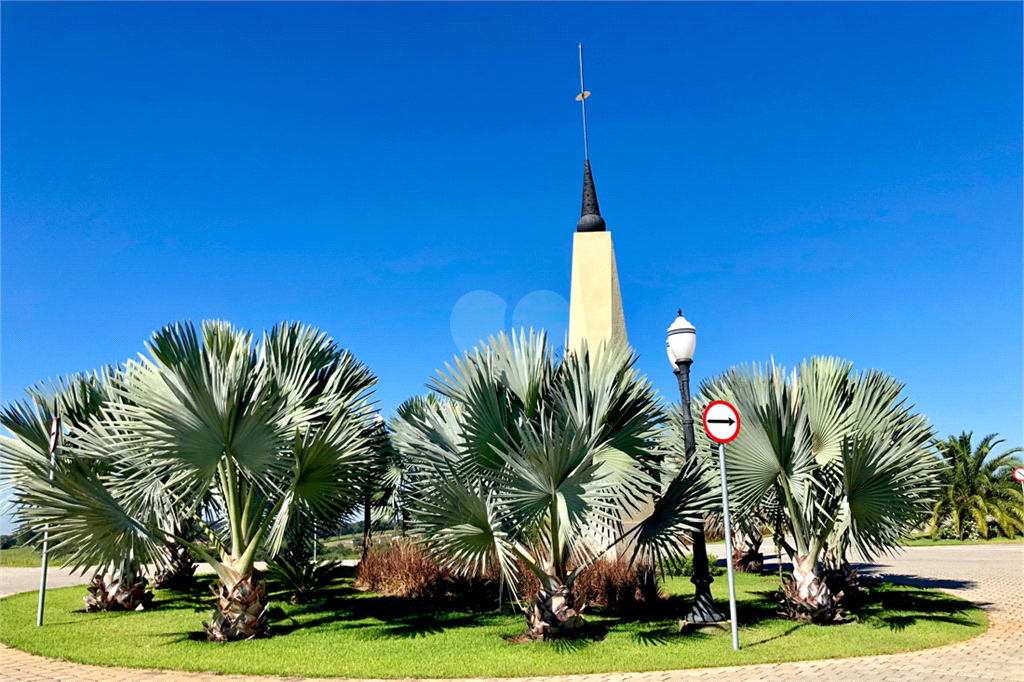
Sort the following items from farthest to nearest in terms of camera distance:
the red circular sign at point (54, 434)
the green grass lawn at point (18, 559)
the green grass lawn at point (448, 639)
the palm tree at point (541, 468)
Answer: the green grass lawn at point (18, 559) < the red circular sign at point (54, 434) < the palm tree at point (541, 468) < the green grass lawn at point (448, 639)

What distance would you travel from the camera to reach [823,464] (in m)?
9.27

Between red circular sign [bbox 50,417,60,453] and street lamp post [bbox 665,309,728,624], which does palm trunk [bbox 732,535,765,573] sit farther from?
red circular sign [bbox 50,417,60,453]

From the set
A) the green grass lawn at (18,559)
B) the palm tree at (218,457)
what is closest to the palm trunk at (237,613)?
the palm tree at (218,457)

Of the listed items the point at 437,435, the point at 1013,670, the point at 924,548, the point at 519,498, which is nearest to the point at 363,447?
the point at 437,435

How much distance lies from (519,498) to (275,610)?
6623mm

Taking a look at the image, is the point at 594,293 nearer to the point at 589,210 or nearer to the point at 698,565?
the point at 589,210

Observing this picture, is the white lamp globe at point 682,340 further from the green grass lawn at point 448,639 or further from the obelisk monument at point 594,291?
the obelisk monument at point 594,291

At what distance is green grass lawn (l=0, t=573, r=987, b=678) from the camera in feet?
24.2

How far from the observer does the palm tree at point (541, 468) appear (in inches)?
309

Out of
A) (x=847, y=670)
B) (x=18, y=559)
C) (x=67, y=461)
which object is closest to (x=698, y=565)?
(x=847, y=670)

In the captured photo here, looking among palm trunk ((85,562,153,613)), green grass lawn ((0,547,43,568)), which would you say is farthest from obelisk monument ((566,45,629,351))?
green grass lawn ((0,547,43,568))

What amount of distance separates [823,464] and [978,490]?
24.7 meters

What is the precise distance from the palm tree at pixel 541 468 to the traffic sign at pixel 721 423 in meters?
0.91

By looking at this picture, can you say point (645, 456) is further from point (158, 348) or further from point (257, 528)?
point (158, 348)
